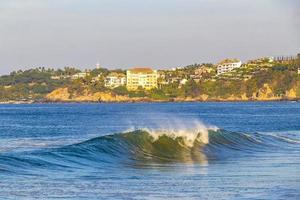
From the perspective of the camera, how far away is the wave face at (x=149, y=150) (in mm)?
29719

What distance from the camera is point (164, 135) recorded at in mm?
41812

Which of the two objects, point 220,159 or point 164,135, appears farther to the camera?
point 164,135

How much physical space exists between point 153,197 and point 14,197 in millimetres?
3268

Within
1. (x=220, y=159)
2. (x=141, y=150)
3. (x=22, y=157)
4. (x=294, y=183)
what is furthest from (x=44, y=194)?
(x=141, y=150)

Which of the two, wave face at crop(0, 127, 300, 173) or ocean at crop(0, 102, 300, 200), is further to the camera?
wave face at crop(0, 127, 300, 173)

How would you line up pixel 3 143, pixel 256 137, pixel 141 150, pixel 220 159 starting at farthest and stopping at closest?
1. pixel 256 137
2. pixel 3 143
3. pixel 141 150
4. pixel 220 159

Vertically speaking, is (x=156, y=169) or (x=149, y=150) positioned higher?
(x=156, y=169)

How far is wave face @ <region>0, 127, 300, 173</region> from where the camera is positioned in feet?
97.5

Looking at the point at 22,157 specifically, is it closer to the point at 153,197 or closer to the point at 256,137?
the point at 153,197

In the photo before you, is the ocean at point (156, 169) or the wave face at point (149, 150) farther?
the wave face at point (149, 150)

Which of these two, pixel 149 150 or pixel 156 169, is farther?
pixel 149 150

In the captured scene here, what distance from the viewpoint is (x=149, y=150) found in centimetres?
3731

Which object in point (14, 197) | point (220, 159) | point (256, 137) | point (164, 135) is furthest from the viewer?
point (256, 137)

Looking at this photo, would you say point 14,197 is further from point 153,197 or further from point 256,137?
point 256,137
